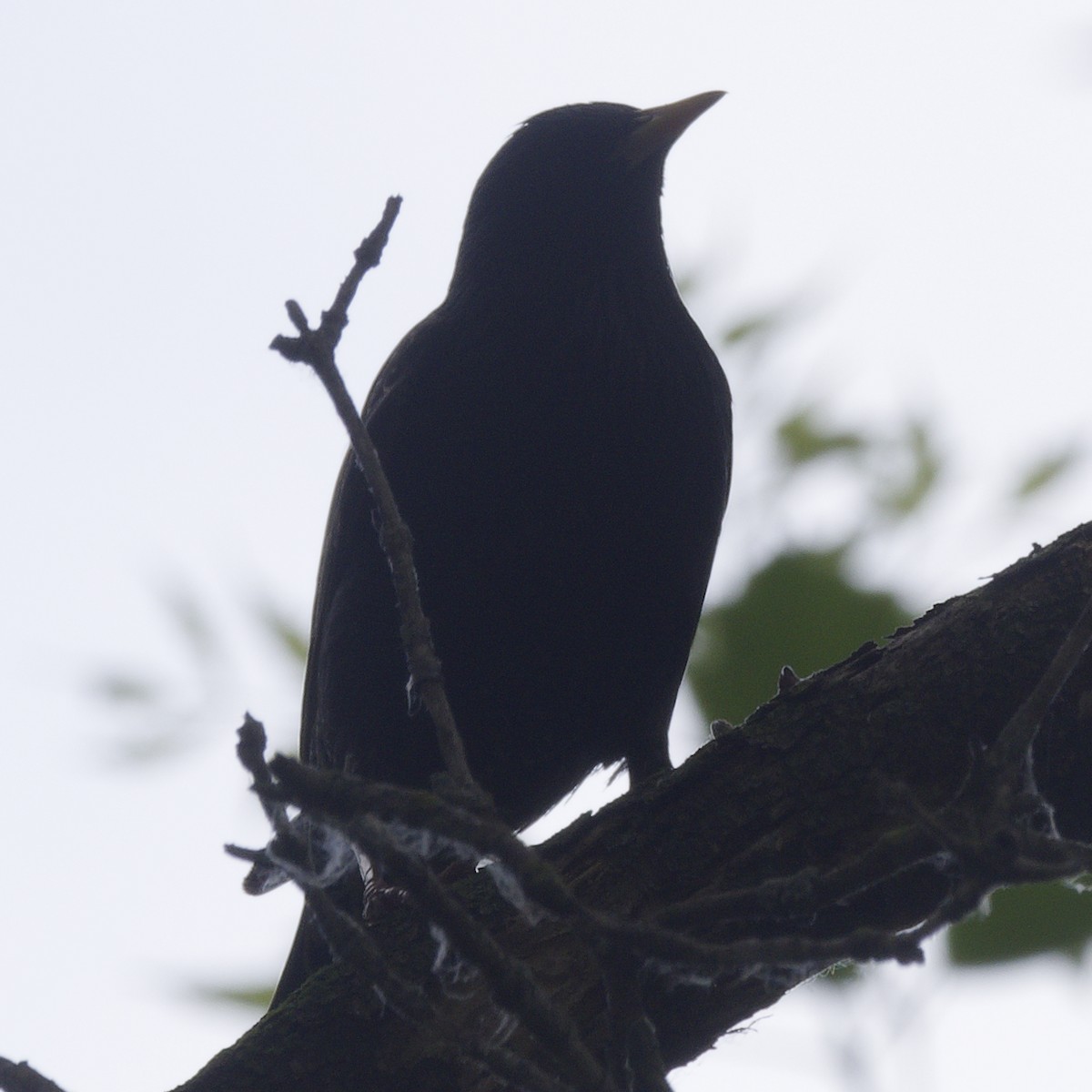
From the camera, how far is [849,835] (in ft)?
6.93

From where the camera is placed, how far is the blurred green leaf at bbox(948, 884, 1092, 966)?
2.62m

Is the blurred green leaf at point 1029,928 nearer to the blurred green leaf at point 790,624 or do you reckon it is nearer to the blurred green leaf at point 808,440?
the blurred green leaf at point 790,624

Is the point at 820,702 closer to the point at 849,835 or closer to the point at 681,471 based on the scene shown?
the point at 849,835

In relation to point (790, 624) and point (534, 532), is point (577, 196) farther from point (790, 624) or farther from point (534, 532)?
point (790, 624)

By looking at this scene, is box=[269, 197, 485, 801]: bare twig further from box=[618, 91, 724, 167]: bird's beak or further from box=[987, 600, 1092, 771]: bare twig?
box=[618, 91, 724, 167]: bird's beak

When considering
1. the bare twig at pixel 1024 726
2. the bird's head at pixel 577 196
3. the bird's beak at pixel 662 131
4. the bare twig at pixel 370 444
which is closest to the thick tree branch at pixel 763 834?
the bare twig at pixel 370 444

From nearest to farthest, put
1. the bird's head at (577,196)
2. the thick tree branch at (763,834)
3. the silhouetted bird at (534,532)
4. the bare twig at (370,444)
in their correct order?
1. the bare twig at (370,444)
2. the thick tree branch at (763,834)
3. the silhouetted bird at (534,532)
4. the bird's head at (577,196)

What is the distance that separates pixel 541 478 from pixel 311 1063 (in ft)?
4.04

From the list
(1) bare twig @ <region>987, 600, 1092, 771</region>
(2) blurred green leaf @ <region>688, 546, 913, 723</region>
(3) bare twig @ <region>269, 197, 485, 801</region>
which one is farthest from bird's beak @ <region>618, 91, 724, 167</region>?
(1) bare twig @ <region>987, 600, 1092, 771</region>

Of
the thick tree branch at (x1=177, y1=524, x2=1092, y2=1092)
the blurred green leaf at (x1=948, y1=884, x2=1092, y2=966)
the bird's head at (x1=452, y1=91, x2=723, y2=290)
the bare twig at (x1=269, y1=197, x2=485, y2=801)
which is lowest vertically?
the blurred green leaf at (x1=948, y1=884, x2=1092, y2=966)

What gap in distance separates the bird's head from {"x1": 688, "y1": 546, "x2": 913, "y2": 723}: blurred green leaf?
84 centimetres

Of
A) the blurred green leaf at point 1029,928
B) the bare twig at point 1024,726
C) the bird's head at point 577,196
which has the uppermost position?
the bird's head at point 577,196

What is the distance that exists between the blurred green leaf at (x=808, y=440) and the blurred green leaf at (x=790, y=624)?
1.27 ft

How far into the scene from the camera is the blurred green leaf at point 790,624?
3086 mm
